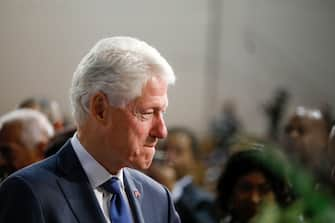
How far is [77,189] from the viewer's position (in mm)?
2154

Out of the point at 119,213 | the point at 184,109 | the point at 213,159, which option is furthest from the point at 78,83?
the point at 184,109

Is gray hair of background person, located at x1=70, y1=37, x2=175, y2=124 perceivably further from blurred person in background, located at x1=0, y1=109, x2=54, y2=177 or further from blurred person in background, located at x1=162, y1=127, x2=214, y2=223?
blurred person in background, located at x1=162, y1=127, x2=214, y2=223

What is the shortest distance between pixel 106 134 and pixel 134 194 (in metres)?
0.21

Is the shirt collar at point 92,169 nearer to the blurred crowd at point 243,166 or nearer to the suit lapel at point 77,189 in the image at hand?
the suit lapel at point 77,189

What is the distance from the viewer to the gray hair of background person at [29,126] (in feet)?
11.9

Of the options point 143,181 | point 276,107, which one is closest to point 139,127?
point 143,181

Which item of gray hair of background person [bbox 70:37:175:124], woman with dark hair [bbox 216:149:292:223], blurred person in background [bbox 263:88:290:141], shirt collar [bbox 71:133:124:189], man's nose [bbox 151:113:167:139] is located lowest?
blurred person in background [bbox 263:88:290:141]

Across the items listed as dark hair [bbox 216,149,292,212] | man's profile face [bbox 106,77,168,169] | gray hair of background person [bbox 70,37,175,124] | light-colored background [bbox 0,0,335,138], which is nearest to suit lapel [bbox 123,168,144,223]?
man's profile face [bbox 106,77,168,169]

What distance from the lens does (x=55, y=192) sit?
2107 mm

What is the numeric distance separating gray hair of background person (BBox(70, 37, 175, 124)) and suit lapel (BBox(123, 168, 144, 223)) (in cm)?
25

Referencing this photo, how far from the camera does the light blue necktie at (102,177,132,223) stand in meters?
2.17

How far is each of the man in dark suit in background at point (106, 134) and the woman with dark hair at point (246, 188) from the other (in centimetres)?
115

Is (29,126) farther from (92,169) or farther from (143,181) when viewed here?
(92,169)

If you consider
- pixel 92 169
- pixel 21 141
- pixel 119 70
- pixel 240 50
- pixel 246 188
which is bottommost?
pixel 240 50
